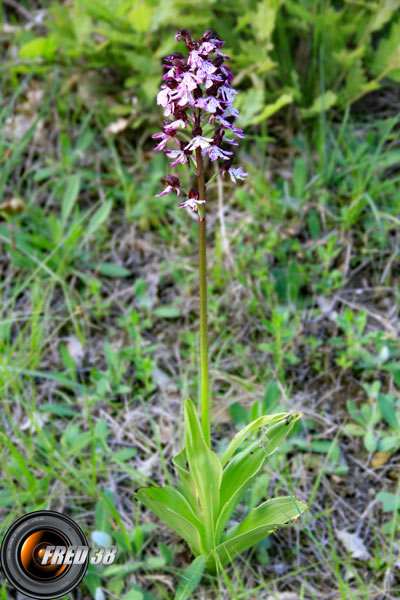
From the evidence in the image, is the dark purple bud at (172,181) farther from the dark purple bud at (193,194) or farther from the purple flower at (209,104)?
the purple flower at (209,104)

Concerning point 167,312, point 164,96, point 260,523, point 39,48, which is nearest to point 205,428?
point 260,523

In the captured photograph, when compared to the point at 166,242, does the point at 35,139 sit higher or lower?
higher

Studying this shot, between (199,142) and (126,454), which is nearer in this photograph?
(199,142)

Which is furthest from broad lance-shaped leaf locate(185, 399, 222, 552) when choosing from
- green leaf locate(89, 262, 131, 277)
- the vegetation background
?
green leaf locate(89, 262, 131, 277)

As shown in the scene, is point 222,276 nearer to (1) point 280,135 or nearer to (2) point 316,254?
(2) point 316,254

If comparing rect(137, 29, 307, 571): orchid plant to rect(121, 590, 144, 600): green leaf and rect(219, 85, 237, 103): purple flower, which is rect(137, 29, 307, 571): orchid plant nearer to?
rect(219, 85, 237, 103): purple flower

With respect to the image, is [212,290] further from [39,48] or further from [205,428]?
[39,48]

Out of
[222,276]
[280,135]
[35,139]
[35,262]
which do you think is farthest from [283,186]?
[35,139]

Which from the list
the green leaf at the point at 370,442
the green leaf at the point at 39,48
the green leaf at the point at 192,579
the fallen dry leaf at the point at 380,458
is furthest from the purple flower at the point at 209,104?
the green leaf at the point at 39,48
